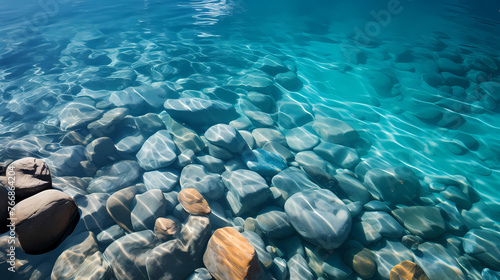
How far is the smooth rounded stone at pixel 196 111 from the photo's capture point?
194 inches

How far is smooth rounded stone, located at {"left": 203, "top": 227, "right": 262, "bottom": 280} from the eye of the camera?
7.41 feet

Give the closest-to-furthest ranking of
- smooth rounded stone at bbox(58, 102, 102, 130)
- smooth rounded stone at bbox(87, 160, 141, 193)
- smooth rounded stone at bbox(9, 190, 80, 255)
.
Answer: smooth rounded stone at bbox(9, 190, 80, 255) → smooth rounded stone at bbox(87, 160, 141, 193) → smooth rounded stone at bbox(58, 102, 102, 130)

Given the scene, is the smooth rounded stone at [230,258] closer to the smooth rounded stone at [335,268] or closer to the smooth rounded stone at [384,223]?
the smooth rounded stone at [335,268]

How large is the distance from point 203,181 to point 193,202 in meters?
0.50

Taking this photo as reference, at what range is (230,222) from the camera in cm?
324

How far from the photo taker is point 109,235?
284 cm

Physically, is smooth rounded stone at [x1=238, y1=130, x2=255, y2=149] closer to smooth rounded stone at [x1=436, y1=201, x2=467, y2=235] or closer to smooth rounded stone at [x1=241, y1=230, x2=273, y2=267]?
smooth rounded stone at [x1=241, y1=230, x2=273, y2=267]

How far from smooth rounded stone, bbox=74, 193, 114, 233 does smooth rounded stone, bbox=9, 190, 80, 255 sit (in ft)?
1.51

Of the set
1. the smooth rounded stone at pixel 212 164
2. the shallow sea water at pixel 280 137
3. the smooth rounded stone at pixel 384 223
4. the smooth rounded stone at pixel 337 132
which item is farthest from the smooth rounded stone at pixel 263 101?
the smooth rounded stone at pixel 384 223

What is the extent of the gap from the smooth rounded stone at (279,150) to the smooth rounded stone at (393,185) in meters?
1.55

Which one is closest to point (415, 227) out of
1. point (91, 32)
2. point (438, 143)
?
point (438, 143)

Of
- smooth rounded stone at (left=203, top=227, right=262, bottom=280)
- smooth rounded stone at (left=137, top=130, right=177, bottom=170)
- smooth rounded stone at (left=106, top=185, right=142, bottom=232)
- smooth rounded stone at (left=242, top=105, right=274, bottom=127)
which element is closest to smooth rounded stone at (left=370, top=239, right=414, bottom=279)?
smooth rounded stone at (left=203, top=227, right=262, bottom=280)

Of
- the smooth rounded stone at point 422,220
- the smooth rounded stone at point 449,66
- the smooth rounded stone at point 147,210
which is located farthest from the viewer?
the smooth rounded stone at point 449,66

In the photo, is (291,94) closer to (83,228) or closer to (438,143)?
(438,143)
